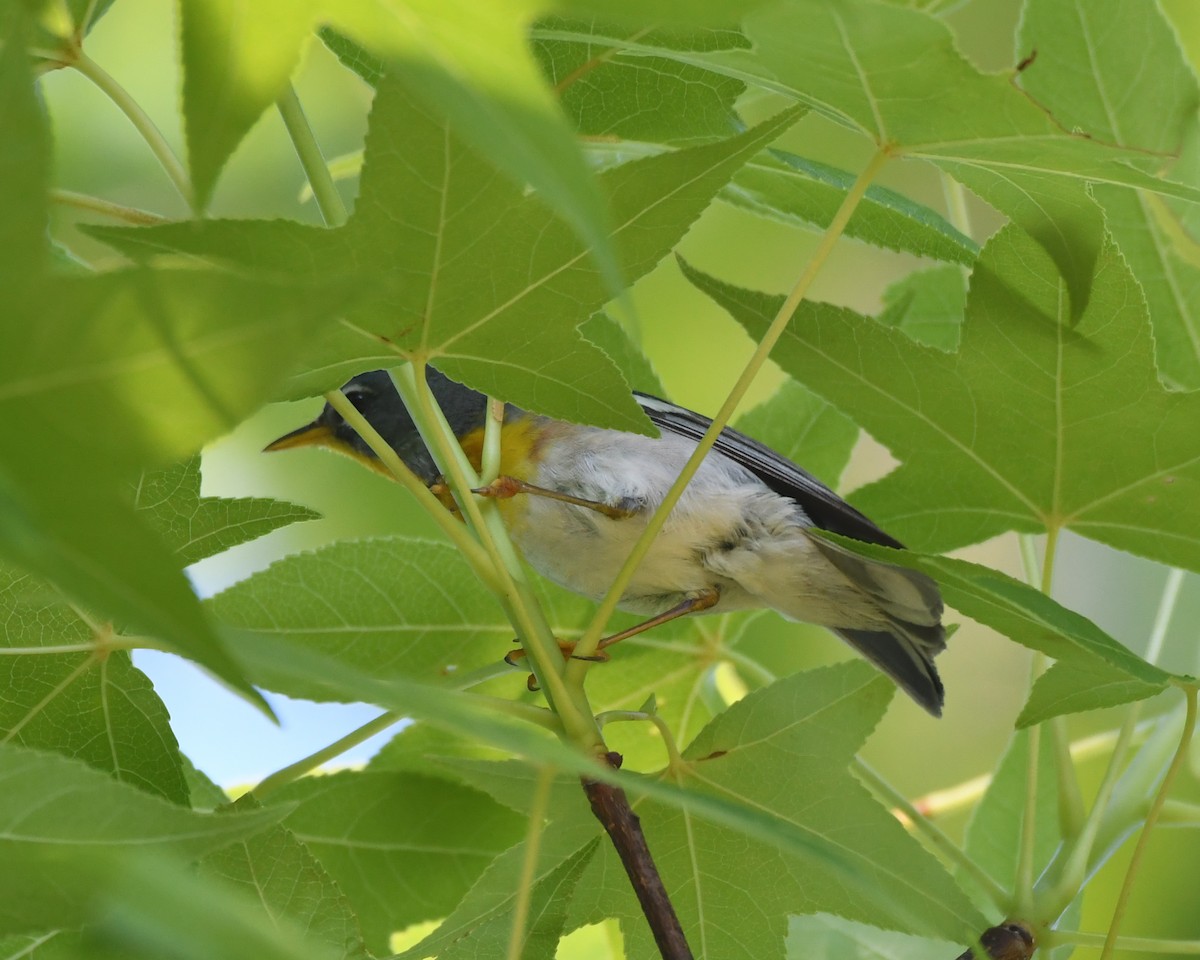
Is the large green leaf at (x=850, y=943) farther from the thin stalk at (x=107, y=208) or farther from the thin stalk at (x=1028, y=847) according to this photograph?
the thin stalk at (x=107, y=208)

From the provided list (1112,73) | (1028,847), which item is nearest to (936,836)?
(1028,847)

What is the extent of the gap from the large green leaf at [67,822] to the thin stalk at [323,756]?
18.9 inches

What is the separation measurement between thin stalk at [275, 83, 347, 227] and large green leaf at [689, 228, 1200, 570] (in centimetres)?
36

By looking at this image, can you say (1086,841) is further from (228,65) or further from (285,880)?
(228,65)

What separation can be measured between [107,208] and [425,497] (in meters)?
0.40

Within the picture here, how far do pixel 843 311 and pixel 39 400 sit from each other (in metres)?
0.95

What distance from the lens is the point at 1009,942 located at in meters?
1.26

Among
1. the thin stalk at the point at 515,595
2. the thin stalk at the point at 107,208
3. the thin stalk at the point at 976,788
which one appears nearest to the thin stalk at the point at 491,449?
the thin stalk at the point at 515,595

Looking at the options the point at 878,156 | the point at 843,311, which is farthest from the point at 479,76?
the point at 843,311

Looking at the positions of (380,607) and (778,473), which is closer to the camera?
(380,607)

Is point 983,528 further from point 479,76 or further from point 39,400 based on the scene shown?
point 39,400

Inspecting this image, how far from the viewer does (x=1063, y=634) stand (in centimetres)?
106

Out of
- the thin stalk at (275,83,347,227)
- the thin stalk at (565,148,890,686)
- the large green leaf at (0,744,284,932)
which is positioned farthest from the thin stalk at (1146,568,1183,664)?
the large green leaf at (0,744,284,932)

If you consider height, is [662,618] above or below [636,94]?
below
